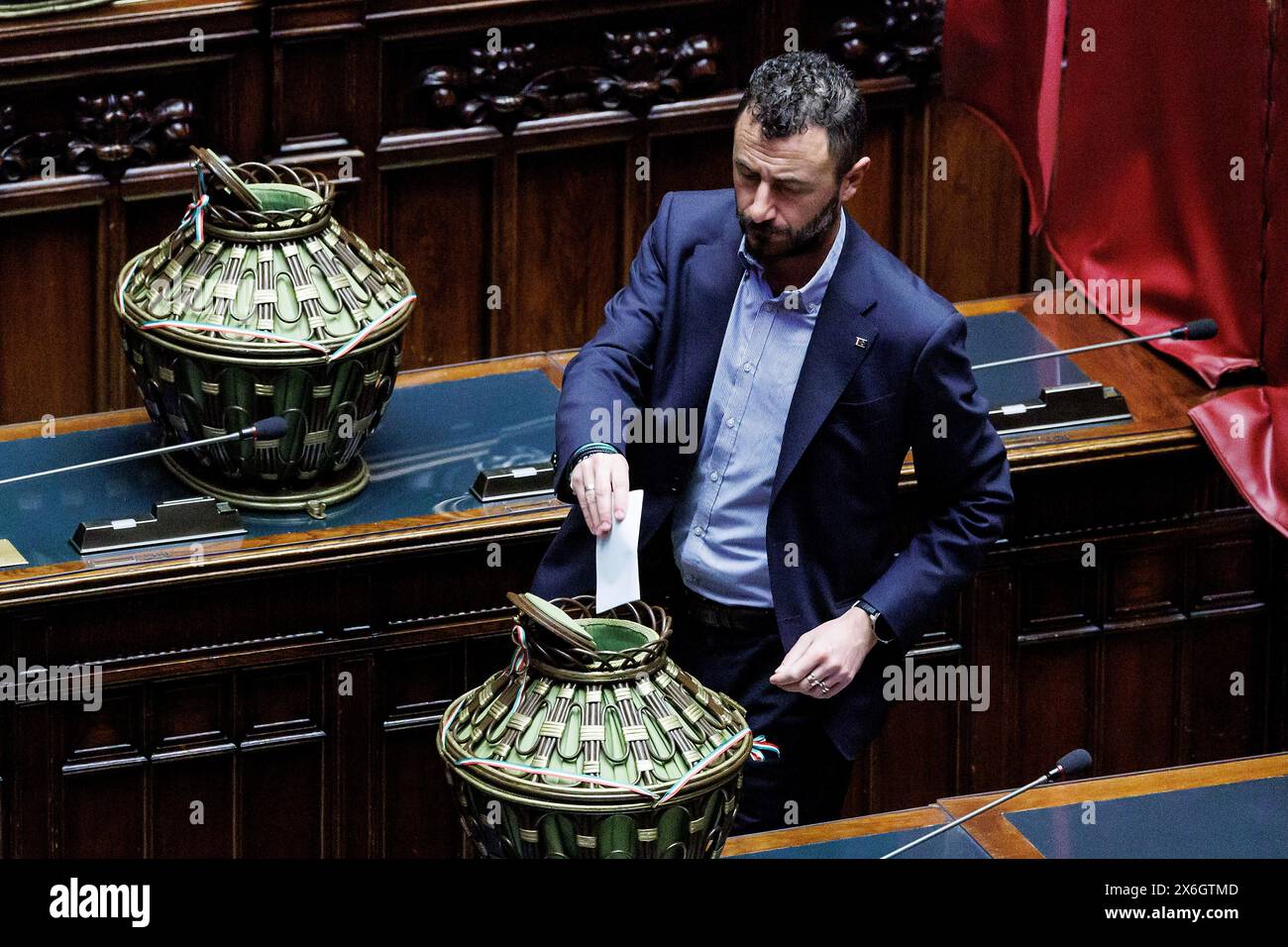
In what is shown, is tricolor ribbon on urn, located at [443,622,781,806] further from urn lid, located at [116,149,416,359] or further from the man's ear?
urn lid, located at [116,149,416,359]

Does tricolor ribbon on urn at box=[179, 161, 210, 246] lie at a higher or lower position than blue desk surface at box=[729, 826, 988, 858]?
higher

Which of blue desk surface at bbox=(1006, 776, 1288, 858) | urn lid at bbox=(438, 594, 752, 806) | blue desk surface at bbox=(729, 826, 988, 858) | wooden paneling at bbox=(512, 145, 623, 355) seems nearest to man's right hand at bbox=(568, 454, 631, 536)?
urn lid at bbox=(438, 594, 752, 806)

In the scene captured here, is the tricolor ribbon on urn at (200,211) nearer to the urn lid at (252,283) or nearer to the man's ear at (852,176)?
the urn lid at (252,283)

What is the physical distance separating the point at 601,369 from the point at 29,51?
61.2 inches

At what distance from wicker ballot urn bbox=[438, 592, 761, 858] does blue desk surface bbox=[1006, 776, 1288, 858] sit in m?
0.54

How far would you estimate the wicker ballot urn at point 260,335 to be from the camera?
14.3 ft

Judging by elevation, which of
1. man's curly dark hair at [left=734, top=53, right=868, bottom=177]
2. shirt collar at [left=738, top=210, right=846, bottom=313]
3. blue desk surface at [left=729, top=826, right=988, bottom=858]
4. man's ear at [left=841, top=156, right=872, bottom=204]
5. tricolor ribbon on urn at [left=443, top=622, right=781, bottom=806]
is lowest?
blue desk surface at [left=729, top=826, right=988, bottom=858]

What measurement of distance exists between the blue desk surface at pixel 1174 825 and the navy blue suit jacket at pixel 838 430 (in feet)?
1.11

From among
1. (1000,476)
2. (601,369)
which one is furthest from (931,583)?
(601,369)

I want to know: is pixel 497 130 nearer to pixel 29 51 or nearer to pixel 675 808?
Result: pixel 29 51

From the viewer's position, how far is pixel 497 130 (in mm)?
5309

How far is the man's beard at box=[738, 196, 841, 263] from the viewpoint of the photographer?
3781 mm

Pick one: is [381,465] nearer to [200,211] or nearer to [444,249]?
[200,211]

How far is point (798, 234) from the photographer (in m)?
3.79
